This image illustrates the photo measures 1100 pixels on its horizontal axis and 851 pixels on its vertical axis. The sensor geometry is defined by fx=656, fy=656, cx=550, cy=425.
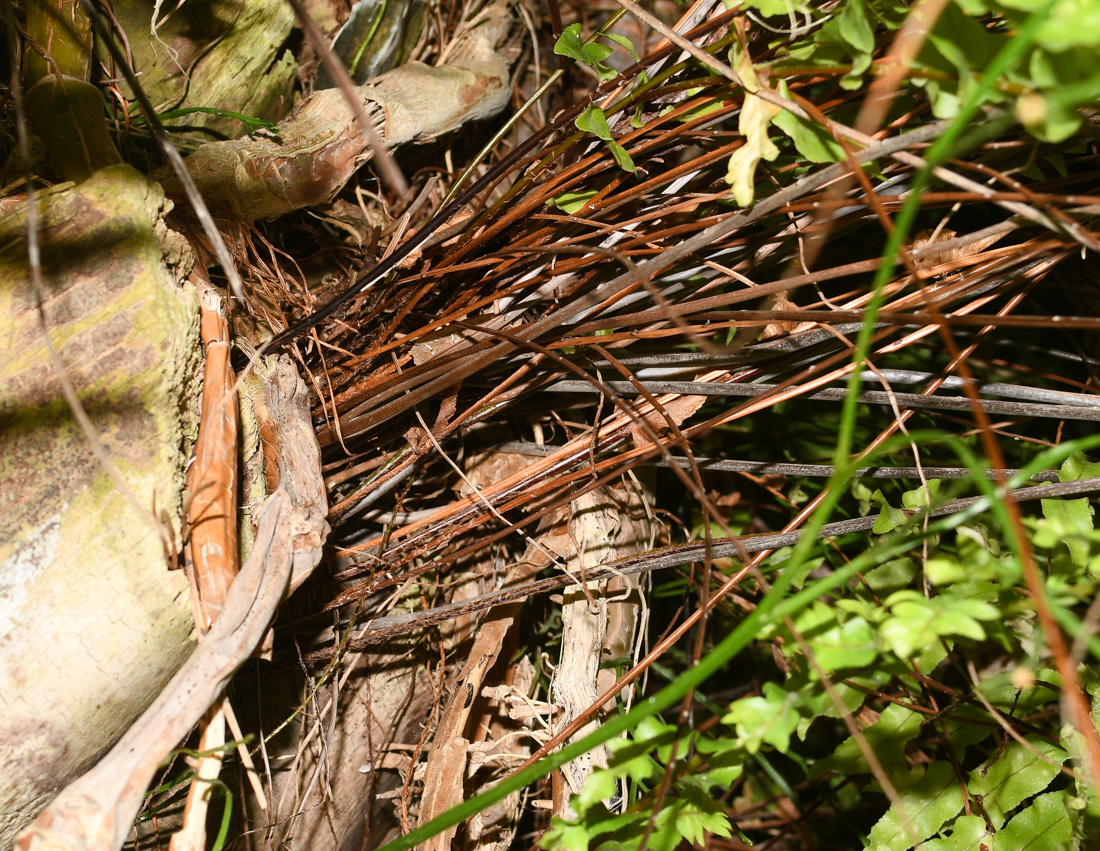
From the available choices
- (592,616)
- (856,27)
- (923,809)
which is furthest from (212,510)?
(923,809)

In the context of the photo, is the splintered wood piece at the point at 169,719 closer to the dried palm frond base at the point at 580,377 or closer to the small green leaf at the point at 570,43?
the dried palm frond base at the point at 580,377

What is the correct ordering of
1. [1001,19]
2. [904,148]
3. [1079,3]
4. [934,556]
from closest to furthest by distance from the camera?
1. [1079,3]
2. [904,148]
3. [1001,19]
4. [934,556]

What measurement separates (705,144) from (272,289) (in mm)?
846

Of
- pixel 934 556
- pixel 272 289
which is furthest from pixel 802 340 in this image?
pixel 272 289

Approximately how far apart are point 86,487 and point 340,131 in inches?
35.2

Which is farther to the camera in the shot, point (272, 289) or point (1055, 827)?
point (272, 289)

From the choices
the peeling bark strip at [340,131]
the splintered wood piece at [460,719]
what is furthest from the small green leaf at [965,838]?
the peeling bark strip at [340,131]

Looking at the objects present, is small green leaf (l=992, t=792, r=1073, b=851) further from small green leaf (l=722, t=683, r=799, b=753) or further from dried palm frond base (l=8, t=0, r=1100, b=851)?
small green leaf (l=722, t=683, r=799, b=753)

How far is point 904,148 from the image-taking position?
87cm

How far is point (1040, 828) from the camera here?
1120mm

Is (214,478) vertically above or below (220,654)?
above

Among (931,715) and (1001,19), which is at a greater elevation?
(1001,19)

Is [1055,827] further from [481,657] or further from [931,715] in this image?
[481,657]

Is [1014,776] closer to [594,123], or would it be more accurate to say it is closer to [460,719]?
[460,719]
